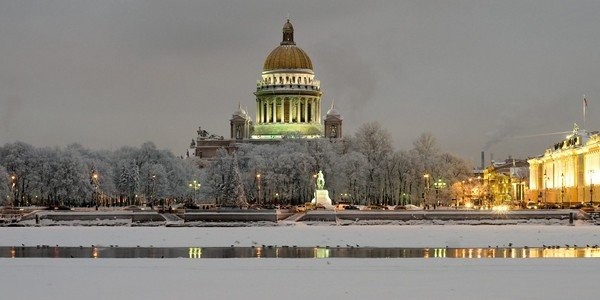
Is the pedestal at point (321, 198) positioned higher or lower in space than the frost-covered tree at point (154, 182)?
lower

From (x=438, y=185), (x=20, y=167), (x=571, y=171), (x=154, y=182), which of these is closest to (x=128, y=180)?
(x=154, y=182)

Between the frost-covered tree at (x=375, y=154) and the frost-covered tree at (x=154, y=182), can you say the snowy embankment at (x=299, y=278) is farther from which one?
the frost-covered tree at (x=154, y=182)

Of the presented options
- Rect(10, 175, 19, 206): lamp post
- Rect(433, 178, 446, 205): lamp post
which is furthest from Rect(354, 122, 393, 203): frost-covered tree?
Rect(10, 175, 19, 206): lamp post

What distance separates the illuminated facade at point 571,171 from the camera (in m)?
134

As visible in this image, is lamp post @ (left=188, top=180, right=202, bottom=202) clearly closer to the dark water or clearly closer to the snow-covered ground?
the dark water

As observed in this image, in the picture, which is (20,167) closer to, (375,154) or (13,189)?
(13,189)

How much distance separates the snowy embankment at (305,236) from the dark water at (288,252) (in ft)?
10.2

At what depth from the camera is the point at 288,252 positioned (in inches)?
1818

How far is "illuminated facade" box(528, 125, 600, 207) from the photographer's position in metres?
134

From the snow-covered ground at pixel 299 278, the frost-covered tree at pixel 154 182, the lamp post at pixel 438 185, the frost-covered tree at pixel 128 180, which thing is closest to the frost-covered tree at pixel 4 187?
the frost-covered tree at pixel 128 180

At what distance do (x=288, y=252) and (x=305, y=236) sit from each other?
13527 mm

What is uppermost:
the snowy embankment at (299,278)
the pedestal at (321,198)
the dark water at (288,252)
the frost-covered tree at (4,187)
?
the frost-covered tree at (4,187)

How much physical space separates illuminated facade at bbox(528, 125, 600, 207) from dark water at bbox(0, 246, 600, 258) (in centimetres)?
7543

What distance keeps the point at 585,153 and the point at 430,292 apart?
115 metres
